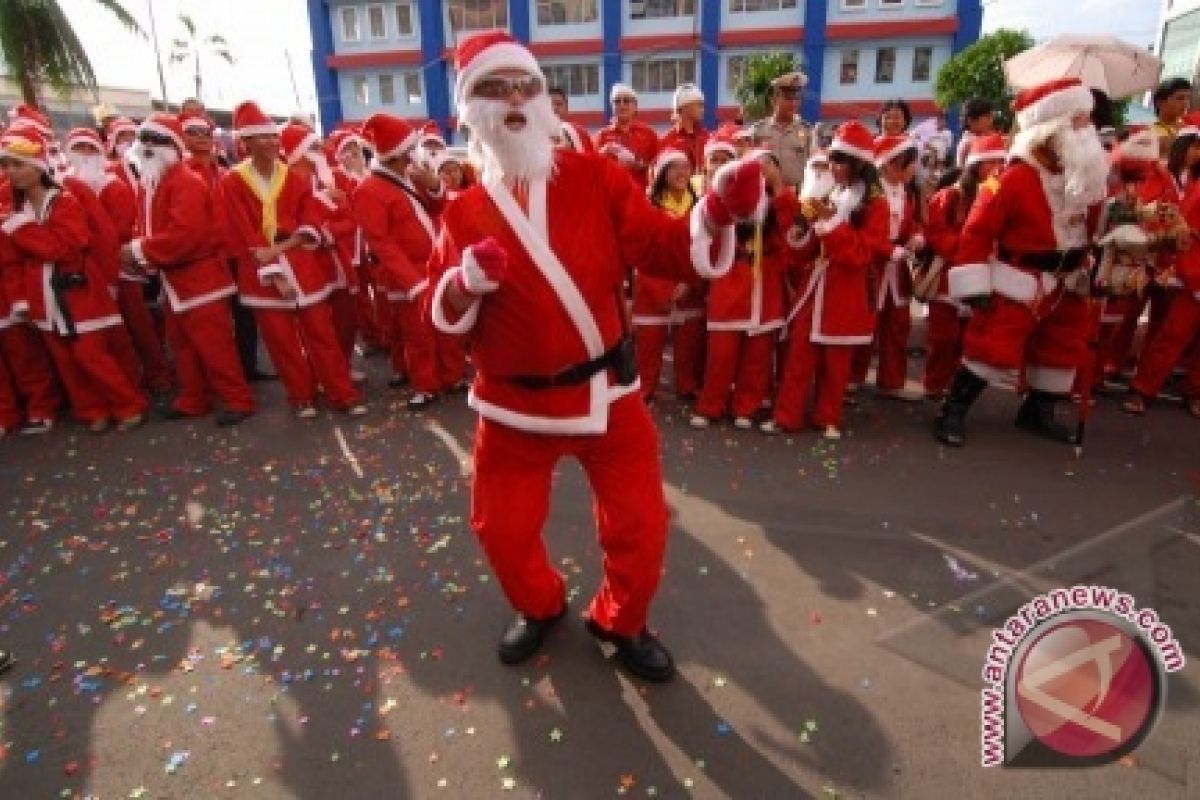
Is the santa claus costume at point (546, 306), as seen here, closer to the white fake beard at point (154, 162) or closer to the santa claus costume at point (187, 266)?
the santa claus costume at point (187, 266)

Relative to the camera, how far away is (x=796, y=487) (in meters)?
4.04

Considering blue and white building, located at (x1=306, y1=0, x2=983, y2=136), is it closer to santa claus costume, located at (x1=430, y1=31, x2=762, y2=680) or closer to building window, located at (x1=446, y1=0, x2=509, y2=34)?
building window, located at (x1=446, y1=0, x2=509, y2=34)

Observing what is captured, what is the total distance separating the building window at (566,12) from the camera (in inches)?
1120

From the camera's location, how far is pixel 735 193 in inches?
79.1

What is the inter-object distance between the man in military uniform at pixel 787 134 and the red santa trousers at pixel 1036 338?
7.42 feet

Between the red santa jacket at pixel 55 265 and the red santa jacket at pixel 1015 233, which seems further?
the red santa jacket at pixel 55 265

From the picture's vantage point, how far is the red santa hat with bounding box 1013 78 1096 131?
3.81 m

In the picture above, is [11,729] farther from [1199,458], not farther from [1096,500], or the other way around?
[1199,458]

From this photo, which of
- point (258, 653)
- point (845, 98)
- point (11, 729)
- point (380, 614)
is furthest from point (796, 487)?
point (845, 98)

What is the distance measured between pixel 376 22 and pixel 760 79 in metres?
16.7

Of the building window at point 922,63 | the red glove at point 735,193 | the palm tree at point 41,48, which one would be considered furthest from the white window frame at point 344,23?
the red glove at point 735,193

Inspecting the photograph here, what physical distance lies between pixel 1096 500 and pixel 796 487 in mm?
1521

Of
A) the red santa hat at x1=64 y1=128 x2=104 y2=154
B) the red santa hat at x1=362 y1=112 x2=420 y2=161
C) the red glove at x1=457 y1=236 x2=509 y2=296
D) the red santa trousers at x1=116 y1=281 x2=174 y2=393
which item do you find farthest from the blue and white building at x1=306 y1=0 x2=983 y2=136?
the red glove at x1=457 y1=236 x2=509 y2=296

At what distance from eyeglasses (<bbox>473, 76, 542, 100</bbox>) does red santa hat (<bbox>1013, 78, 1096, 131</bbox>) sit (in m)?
3.15
